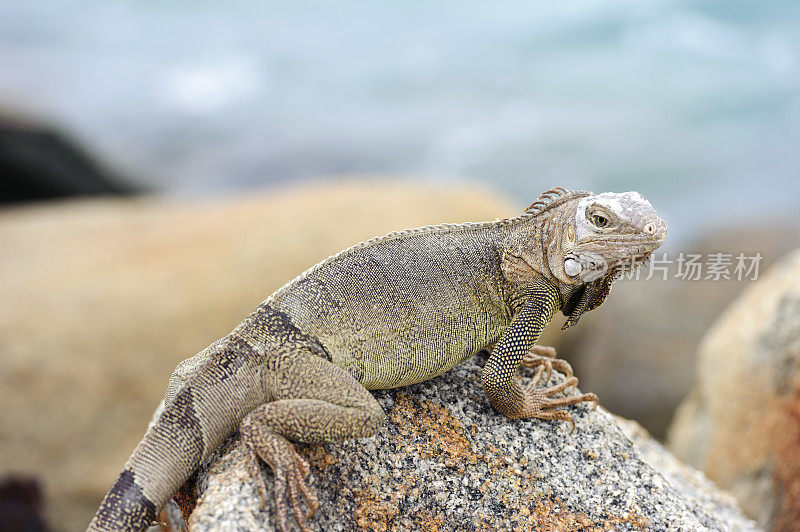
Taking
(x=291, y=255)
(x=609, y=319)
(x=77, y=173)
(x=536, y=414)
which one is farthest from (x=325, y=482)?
(x=77, y=173)

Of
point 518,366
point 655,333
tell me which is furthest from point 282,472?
point 655,333

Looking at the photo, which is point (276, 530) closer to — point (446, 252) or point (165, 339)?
point (446, 252)

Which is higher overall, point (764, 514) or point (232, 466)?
point (764, 514)

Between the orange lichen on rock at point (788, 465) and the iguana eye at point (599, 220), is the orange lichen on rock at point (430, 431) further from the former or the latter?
the orange lichen on rock at point (788, 465)

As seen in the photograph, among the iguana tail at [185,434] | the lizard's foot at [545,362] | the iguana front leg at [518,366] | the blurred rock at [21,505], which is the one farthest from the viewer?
the blurred rock at [21,505]

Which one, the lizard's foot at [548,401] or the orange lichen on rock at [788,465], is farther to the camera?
the orange lichen on rock at [788,465]

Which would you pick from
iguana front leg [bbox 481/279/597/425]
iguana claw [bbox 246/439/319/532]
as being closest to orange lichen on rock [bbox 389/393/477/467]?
iguana front leg [bbox 481/279/597/425]

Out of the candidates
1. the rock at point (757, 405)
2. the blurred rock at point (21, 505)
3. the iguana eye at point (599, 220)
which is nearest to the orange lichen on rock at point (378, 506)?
the iguana eye at point (599, 220)

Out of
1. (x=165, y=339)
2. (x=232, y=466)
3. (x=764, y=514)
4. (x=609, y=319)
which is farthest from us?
(x=609, y=319)

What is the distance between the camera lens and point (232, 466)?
3.58m

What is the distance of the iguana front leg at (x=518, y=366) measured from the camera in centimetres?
410

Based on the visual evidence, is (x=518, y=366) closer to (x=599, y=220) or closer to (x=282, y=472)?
(x=599, y=220)

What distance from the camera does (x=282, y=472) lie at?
136 inches

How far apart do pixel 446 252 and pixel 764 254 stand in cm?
1165
